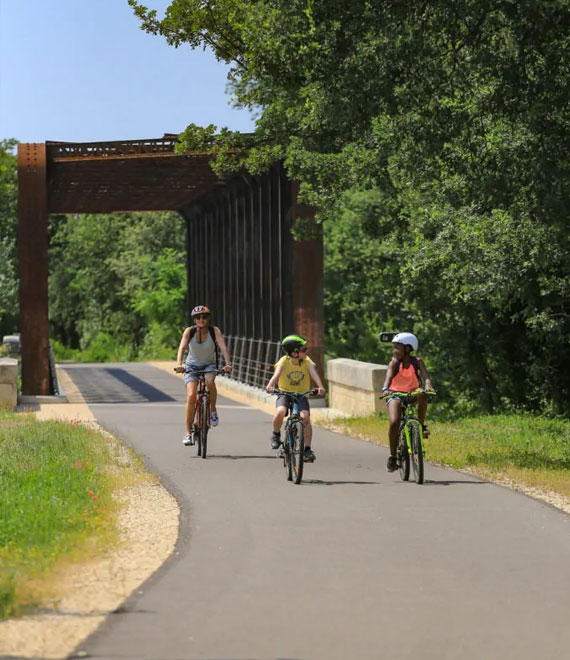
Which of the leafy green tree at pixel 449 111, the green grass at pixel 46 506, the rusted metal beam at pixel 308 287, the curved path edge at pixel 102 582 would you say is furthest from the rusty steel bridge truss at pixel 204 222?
the curved path edge at pixel 102 582

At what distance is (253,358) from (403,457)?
866 inches

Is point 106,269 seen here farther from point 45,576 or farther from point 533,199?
point 45,576

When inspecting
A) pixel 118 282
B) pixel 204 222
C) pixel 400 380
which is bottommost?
pixel 400 380

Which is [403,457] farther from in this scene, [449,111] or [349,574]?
[349,574]

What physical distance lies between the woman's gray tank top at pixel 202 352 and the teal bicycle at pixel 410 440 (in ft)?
9.66

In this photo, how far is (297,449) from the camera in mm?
11773

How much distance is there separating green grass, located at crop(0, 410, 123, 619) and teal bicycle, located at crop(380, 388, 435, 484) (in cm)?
276

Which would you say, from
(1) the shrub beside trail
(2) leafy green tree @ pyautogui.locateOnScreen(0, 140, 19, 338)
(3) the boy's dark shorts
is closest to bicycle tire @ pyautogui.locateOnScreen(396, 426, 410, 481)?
(3) the boy's dark shorts

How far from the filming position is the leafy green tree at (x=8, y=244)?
212 feet

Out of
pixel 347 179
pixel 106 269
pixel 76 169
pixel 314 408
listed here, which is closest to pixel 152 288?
pixel 106 269

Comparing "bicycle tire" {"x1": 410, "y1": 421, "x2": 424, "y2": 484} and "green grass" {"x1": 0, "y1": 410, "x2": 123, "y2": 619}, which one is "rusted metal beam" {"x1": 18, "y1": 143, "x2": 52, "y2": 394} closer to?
"green grass" {"x1": 0, "y1": 410, "x2": 123, "y2": 619}

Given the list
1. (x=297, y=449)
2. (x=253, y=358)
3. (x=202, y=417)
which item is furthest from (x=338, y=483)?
(x=253, y=358)

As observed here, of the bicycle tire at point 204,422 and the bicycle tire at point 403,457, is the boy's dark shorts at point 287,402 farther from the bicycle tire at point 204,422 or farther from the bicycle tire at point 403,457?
the bicycle tire at point 204,422

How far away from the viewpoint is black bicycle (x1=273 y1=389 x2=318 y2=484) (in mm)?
11727
